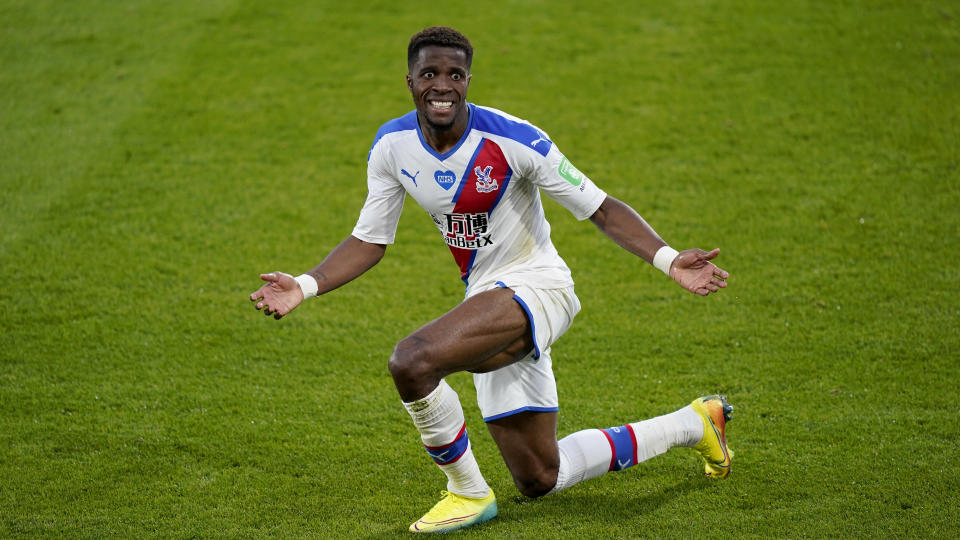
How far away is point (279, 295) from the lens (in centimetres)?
436

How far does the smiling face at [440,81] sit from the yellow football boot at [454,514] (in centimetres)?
170

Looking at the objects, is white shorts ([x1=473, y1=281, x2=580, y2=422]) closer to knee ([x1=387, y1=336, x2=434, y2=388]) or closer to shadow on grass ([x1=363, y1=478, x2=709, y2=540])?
shadow on grass ([x1=363, y1=478, x2=709, y2=540])

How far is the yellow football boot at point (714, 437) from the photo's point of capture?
4859 mm

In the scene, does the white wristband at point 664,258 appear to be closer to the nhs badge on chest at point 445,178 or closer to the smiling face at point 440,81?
the nhs badge on chest at point 445,178

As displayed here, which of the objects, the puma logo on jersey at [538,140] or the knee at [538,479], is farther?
the knee at [538,479]

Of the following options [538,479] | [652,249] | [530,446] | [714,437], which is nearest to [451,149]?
[652,249]

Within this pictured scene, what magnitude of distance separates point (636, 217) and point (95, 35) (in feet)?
27.0

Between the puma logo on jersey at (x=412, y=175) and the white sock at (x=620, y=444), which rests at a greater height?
the puma logo on jersey at (x=412, y=175)

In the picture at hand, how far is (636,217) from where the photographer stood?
445cm

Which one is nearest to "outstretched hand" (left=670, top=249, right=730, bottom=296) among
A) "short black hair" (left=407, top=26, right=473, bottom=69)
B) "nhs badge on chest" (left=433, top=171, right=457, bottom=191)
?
"nhs badge on chest" (left=433, top=171, right=457, bottom=191)

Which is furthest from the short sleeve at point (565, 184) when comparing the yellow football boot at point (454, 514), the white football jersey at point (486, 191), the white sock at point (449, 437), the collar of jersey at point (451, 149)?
the yellow football boot at point (454, 514)

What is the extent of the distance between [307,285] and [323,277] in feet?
0.43

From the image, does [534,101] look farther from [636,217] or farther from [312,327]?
[636,217]

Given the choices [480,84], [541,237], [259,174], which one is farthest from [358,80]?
[541,237]
